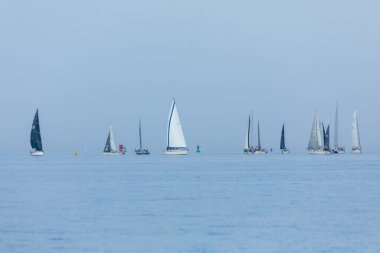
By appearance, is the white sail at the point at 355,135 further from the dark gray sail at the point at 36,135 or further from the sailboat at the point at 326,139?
the dark gray sail at the point at 36,135

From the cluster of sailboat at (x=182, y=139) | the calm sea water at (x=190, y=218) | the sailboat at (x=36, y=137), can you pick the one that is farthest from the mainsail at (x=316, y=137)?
the calm sea water at (x=190, y=218)

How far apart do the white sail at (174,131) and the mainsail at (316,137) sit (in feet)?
102

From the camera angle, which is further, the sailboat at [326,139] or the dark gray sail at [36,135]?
the sailboat at [326,139]

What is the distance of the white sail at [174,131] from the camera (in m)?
151

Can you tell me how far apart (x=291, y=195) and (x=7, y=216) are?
78.2 ft

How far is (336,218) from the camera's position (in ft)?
155

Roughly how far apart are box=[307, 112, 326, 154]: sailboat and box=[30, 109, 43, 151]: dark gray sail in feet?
180

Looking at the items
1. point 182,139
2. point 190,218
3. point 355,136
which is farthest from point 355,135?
point 190,218

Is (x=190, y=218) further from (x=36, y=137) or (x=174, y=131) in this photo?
(x=36, y=137)

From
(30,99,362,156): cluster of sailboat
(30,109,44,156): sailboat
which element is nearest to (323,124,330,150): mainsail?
(30,99,362,156): cluster of sailboat

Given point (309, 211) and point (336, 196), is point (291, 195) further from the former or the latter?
point (309, 211)

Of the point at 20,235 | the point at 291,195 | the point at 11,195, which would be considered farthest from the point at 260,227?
the point at 11,195

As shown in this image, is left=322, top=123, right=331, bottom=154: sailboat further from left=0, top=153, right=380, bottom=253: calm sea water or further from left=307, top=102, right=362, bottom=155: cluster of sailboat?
left=0, top=153, right=380, bottom=253: calm sea water

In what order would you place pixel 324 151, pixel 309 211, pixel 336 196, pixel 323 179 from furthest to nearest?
pixel 324 151, pixel 323 179, pixel 336 196, pixel 309 211
